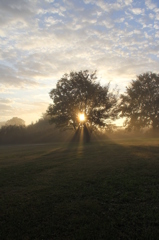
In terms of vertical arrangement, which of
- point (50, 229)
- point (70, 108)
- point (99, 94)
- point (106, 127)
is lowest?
point (50, 229)

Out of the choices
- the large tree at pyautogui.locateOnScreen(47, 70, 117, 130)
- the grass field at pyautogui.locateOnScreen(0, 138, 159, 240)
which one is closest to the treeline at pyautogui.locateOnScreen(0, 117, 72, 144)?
the large tree at pyautogui.locateOnScreen(47, 70, 117, 130)

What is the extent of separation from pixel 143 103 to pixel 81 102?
21580 mm

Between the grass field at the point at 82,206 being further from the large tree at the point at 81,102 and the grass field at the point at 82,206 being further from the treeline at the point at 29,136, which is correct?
the treeline at the point at 29,136

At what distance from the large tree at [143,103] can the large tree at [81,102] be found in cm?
1228

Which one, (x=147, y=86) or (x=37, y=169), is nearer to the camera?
(x=37, y=169)

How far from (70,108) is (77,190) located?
30.4 metres

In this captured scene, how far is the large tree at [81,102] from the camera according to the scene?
3772 centimetres

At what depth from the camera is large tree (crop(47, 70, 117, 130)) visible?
124 feet

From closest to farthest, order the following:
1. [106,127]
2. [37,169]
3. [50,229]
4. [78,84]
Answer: [50,229] < [37,169] < [78,84] < [106,127]

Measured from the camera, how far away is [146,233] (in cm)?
489

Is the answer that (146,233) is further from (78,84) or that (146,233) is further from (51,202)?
(78,84)

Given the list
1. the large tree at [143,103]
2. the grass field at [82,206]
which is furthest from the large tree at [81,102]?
the grass field at [82,206]

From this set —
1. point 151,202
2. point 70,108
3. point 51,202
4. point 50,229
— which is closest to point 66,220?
point 50,229

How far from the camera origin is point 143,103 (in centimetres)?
5225
